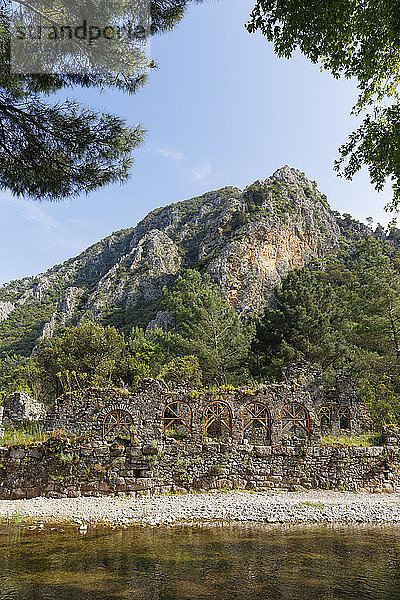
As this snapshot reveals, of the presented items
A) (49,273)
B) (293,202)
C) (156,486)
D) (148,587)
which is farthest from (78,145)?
(49,273)

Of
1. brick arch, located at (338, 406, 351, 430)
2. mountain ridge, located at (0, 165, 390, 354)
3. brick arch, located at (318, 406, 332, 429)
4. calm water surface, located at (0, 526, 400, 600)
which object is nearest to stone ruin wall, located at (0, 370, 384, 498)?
calm water surface, located at (0, 526, 400, 600)

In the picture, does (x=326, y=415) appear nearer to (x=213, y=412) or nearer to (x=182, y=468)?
(x=213, y=412)

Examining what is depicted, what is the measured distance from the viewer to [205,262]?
74.4 metres

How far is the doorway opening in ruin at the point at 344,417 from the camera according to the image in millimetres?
21125

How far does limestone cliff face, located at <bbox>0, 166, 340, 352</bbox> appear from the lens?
6881 cm

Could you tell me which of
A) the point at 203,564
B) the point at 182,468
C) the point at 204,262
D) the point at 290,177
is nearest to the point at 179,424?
the point at 182,468

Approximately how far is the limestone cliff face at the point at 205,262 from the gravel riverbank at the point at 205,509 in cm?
5118

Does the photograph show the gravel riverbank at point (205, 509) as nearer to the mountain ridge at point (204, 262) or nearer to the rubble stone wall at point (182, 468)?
the rubble stone wall at point (182, 468)

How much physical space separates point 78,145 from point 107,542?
7315mm

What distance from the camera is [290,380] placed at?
20.0 meters

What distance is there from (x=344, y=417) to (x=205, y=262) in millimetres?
55016

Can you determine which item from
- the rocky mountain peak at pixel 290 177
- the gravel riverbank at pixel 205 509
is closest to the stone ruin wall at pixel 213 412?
the gravel riverbank at pixel 205 509

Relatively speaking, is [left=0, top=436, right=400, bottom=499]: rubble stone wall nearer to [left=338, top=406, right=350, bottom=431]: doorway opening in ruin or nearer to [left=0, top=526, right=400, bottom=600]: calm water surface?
[left=0, top=526, right=400, bottom=600]: calm water surface

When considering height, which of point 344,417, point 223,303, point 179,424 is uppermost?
point 223,303
